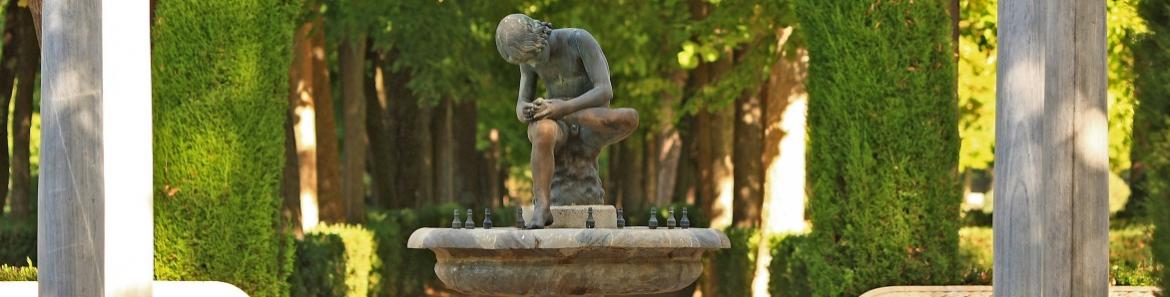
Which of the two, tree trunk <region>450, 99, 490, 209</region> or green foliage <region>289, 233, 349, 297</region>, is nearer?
green foliage <region>289, 233, 349, 297</region>

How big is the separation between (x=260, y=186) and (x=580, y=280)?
4.77 m

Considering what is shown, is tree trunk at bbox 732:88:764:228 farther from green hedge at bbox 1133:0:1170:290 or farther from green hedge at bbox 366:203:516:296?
green hedge at bbox 1133:0:1170:290

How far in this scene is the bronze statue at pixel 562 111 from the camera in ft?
33.7

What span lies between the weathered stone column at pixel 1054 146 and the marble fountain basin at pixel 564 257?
2.52 m

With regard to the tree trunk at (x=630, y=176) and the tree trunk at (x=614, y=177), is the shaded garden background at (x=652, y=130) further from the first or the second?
the tree trunk at (x=614, y=177)

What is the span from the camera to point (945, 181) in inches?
518

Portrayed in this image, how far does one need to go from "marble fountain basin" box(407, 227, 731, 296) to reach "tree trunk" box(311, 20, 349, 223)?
1191 centimetres

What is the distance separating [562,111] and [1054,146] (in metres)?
3.68

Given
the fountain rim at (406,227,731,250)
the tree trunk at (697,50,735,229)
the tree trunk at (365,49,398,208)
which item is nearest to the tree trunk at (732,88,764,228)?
the tree trunk at (697,50,735,229)

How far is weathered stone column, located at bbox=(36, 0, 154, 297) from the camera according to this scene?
8031 mm

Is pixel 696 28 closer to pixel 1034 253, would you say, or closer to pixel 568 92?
pixel 568 92

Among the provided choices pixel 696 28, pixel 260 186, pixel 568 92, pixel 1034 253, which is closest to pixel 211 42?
pixel 260 186

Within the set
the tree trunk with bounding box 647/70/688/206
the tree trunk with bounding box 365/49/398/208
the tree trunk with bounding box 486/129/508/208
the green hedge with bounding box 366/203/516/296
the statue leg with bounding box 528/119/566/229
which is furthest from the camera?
the tree trunk with bounding box 486/129/508/208

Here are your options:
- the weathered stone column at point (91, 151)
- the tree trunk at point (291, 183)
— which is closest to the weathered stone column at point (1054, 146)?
the weathered stone column at point (91, 151)
